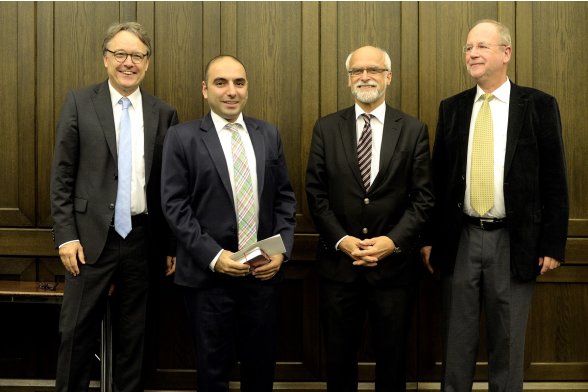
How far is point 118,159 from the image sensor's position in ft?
9.16

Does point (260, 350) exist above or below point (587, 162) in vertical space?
below

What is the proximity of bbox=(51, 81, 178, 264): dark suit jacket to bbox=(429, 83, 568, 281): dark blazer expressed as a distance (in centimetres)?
131

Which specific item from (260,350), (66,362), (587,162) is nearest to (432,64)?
(587,162)

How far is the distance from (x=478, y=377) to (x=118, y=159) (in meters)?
2.11

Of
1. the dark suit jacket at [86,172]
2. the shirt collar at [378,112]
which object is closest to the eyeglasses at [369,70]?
the shirt collar at [378,112]

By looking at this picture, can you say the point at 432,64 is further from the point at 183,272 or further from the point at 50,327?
the point at 50,327

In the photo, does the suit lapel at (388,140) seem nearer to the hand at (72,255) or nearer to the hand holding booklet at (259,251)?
the hand holding booklet at (259,251)

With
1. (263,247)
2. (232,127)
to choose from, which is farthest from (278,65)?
(263,247)

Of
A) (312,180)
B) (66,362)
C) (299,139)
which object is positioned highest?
(299,139)

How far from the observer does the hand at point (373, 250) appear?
8.93 ft

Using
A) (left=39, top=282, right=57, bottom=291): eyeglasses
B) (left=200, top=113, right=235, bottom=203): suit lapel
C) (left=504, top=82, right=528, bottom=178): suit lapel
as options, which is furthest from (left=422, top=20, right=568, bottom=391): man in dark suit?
(left=39, top=282, right=57, bottom=291): eyeglasses

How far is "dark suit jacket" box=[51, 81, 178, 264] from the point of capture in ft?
9.00

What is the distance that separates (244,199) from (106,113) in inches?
28.3

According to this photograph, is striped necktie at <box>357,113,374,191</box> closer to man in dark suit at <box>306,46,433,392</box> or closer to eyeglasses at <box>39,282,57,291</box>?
man in dark suit at <box>306,46,433,392</box>
